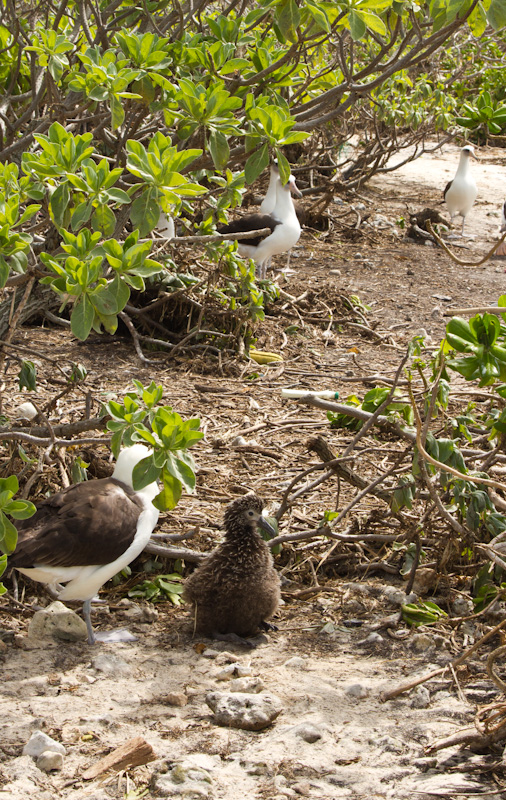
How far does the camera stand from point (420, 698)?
3436 millimetres

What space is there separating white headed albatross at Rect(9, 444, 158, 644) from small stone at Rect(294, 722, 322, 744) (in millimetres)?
1247

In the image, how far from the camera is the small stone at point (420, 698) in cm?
342

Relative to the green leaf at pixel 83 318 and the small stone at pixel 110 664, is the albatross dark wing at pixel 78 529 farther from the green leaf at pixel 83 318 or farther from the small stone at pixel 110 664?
the green leaf at pixel 83 318

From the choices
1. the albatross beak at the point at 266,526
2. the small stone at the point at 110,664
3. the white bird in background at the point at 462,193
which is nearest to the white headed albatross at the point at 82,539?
the small stone at the point at 110,664

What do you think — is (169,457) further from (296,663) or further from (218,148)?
(218,148)

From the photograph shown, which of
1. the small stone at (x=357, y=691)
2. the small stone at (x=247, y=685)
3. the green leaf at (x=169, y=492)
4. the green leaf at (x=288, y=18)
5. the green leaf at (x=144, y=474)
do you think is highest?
the green leaf at (x=288, y=18)

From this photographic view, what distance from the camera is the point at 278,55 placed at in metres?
5.07

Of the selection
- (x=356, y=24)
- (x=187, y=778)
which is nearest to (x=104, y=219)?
(x=356, y=24)

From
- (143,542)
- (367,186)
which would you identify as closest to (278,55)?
(143,542)

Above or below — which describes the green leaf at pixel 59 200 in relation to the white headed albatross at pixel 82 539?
above

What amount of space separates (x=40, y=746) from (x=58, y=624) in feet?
3.49

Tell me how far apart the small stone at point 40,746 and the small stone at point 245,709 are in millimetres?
605

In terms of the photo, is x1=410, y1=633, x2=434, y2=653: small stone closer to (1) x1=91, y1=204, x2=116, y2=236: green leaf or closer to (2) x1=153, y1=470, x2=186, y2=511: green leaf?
(2) x1=153, y1=470, x2=186, y2=511: green leaf

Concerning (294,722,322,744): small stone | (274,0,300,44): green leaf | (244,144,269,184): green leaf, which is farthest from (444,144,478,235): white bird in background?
(294,722,322,744): small stone
